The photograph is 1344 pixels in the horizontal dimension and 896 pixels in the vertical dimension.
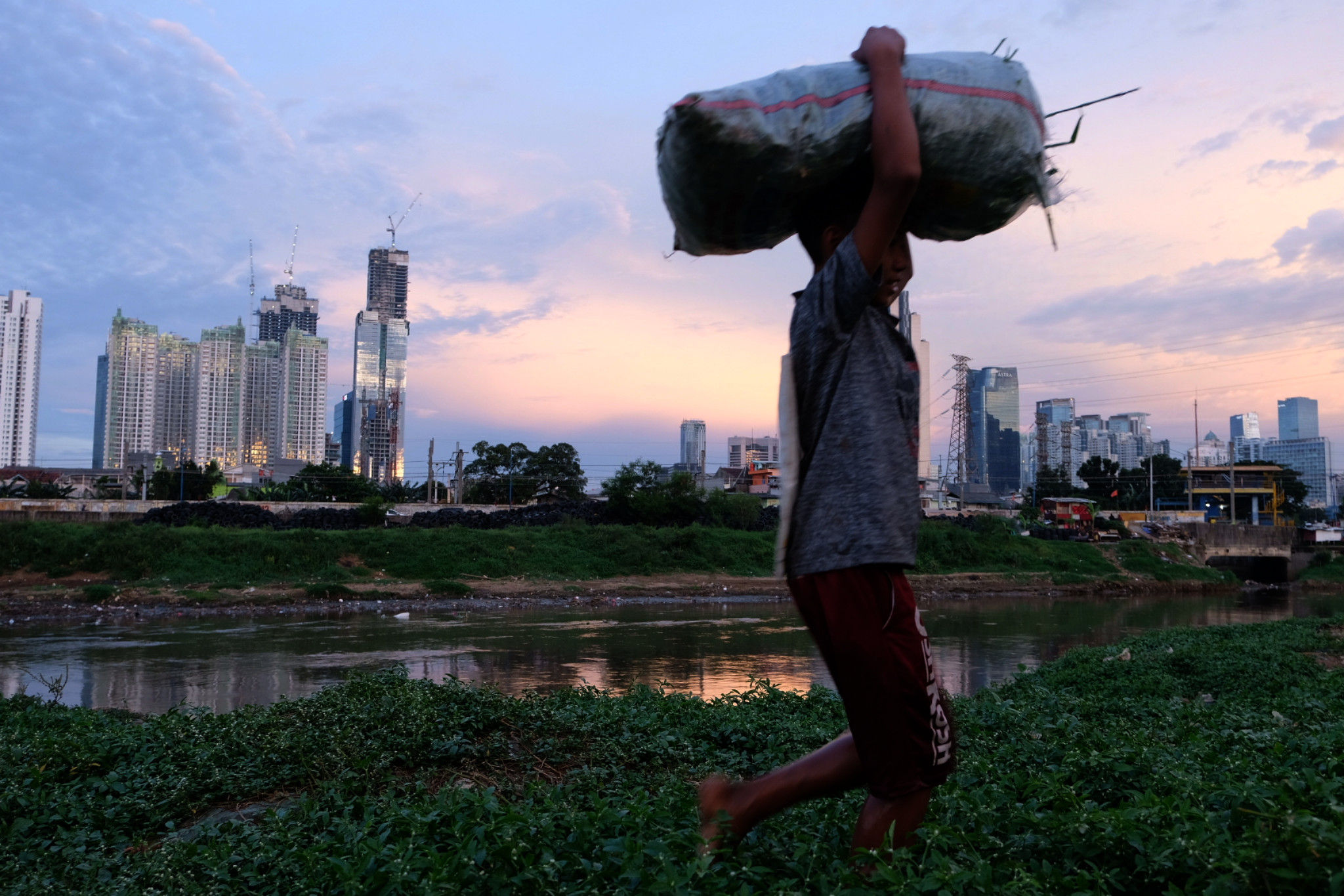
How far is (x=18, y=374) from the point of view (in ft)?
278

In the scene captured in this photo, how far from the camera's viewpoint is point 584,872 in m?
2.05

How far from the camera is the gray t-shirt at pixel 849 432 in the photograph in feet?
5.53

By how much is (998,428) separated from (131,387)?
112 m

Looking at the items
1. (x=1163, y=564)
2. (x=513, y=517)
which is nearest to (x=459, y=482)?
(x=513, y=517)

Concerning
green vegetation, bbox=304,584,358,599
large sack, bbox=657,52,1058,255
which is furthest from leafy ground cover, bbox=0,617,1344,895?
green vegetation, bbox=304,584,358,599

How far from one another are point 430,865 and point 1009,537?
35.0 meters

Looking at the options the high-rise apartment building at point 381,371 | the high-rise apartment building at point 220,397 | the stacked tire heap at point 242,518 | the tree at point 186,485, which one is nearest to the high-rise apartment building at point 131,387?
the high-rise apartment building at point 220,397

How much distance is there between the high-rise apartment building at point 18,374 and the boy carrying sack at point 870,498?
10271cm

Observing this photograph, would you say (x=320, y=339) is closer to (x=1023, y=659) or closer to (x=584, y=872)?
(x=1023, y=659)

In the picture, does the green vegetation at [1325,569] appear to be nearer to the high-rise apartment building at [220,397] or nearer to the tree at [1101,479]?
the tree at [1101,479]

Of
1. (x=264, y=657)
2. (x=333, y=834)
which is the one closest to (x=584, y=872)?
(x=333, y=834)

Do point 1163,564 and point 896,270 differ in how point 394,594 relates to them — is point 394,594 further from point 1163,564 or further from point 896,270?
point 1163,564

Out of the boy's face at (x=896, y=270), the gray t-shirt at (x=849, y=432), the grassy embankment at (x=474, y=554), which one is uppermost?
the boy's face at (x=896, y=270)

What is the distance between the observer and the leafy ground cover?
177cm
